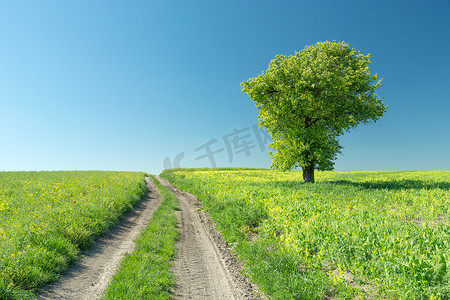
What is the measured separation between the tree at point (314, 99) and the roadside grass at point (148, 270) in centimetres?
1752

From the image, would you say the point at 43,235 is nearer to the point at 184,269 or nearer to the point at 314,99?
the point at 184,269

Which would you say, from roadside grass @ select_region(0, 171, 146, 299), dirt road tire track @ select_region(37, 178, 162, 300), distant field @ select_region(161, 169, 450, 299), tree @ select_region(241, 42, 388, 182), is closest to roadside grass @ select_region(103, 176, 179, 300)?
dirt road tire track @ select_region(37, 178, 162, 300)

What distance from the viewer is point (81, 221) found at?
37.0ft

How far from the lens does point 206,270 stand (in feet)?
27.1

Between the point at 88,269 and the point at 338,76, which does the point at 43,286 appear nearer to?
the point at 88,269

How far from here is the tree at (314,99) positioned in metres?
24.0

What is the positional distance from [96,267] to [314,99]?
2260cm

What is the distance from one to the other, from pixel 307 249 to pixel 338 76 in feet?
68.9

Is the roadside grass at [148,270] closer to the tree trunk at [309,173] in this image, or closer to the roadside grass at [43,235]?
the roadside grass at [43,235]

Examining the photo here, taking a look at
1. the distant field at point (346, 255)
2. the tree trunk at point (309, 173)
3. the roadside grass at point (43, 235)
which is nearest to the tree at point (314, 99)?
the tree trunk at point (309, 173)

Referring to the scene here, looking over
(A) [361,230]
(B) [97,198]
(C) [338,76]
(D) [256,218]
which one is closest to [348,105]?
(C) [338,76]

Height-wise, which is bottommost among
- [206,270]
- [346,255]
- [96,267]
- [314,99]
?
[206,270]

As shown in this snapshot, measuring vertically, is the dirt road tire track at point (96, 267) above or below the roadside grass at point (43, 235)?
below

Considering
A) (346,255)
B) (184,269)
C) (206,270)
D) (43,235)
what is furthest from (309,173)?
(43,235)
